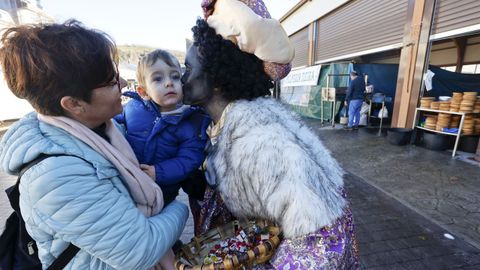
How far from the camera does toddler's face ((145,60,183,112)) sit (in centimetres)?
153

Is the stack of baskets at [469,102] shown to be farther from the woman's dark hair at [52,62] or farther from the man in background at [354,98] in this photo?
the woman's dark hair at [52,62]

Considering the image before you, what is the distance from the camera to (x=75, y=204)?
0.78 m

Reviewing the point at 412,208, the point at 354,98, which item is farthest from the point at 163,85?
the point at 354,98

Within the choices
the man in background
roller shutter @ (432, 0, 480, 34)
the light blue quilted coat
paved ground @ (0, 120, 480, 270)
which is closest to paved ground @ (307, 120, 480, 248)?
paved ground @ (0, 120, 480, 270)

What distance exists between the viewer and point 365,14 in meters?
8.02

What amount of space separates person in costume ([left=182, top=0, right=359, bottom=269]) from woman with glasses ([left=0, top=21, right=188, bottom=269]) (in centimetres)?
41

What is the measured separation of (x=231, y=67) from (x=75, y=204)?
818 mm

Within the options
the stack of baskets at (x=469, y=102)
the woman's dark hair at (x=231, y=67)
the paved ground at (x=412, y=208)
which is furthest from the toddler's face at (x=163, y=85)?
the stack of baskets at (x=469, y=102)

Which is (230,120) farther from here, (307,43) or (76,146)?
(307,43)

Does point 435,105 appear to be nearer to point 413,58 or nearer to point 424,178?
point 413,58

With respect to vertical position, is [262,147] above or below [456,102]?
above

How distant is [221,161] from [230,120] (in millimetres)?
189

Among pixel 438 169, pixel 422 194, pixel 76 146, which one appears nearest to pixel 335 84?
pixel 438 169

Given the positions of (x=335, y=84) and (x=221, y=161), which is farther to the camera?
(x=335, y=84)
